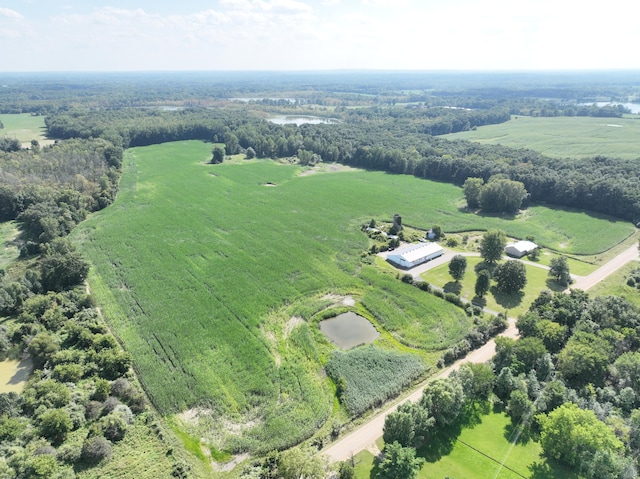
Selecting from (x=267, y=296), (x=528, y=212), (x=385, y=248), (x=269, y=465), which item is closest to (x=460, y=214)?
(x=528, y=212)

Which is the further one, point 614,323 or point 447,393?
point 614,323

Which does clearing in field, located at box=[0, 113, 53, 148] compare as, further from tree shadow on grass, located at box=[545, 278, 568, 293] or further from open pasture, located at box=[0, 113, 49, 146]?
tree shadow on grass, located at box=[545, 278, 568, 293]

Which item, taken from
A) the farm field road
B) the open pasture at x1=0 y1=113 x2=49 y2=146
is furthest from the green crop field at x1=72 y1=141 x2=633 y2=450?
the open pasture at x1=0 y1=113 x2=49 y2=146

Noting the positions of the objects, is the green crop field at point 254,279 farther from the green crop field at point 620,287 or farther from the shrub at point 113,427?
the green crop field at point 620,287

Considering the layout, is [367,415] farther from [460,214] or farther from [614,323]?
[460,214]

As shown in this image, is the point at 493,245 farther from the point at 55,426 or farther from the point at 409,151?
the point at 409,151

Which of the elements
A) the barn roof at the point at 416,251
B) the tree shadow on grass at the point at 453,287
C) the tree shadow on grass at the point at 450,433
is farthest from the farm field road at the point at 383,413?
the tree shadow on grass at the point at 453,287
